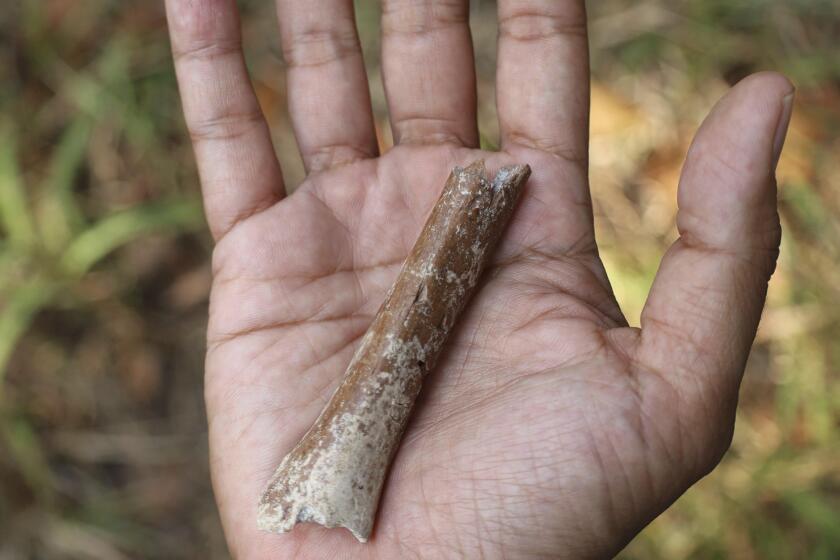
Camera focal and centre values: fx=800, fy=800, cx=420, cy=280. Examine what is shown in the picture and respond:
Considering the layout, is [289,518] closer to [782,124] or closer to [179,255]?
[782,124]

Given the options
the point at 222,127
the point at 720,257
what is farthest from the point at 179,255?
the point at 720,257

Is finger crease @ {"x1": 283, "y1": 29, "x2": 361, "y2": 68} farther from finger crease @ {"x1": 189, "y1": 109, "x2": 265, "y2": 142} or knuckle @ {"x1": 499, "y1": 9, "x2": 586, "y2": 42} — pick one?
knuckle @ {"x1": 499, "y1": 9, "x2": 586, "y2": 42}

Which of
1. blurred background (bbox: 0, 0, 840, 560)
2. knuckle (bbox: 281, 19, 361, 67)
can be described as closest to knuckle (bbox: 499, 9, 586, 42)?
knuckle (bbox: 281, 19, 361, 67)

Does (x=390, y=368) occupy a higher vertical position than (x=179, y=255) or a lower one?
higher

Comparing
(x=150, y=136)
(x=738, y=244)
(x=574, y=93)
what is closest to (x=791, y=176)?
(x=574, y=93)

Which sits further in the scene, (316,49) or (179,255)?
(179,255)

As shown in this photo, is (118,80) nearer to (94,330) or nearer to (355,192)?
(94,330)

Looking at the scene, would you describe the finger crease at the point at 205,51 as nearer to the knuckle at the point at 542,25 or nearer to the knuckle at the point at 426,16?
the knuckle at the point at 426,16

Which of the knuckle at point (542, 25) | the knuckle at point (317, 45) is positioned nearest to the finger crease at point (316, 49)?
the knuckle at point (317, 45)
